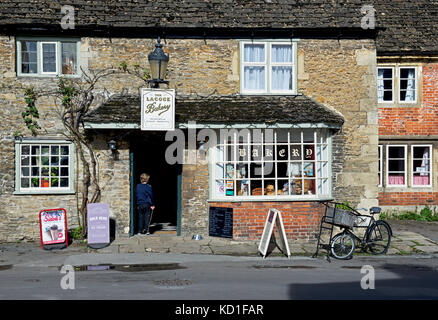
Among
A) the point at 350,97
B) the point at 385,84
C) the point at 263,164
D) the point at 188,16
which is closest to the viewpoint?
the point at 263,164

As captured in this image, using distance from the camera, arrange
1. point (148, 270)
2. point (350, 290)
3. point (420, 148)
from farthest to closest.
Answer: point (420, 148), point (148, 270), point (350, 290)

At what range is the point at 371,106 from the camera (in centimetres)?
1394

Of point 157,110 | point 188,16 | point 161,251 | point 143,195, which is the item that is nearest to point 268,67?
point 188,16

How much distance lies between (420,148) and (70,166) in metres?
12.6

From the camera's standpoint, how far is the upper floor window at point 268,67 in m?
13.9

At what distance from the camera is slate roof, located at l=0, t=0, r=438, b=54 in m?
13.2

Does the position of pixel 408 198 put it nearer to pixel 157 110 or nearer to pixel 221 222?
pixel 221 222

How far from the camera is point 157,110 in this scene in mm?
12594

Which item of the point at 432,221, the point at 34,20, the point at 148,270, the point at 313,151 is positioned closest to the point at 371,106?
the point at 313,151

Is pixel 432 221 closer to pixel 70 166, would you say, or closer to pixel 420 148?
pixel 420 148

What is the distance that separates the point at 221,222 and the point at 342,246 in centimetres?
333

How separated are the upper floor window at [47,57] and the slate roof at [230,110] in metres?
1.44

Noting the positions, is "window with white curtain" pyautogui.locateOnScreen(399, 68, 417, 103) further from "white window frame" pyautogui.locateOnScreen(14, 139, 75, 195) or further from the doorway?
"white window frame" pyautogui.locateOnScreen(14, 139, 75, 195)

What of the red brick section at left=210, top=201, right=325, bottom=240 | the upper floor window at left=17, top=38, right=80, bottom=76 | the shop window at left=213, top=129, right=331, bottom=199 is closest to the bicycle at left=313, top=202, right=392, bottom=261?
the red brick section at left=210, top=201, right=325, bottom=240
